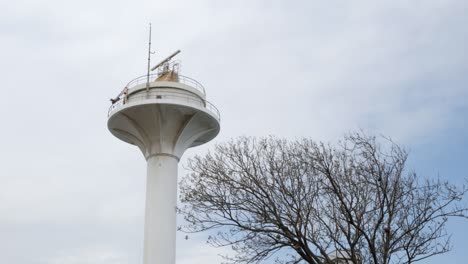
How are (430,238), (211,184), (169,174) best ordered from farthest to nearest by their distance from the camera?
(169,174) < (211,184) < (430,238)

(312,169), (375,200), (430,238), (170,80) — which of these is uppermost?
(170,80)

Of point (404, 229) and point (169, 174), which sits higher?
point (169, 174)

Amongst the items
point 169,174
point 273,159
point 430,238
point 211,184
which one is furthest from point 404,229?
point 169,174

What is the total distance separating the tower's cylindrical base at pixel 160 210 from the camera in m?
29.3

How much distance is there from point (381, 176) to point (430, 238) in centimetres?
208

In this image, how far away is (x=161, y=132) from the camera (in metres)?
30.7

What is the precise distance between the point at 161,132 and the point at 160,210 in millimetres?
3966

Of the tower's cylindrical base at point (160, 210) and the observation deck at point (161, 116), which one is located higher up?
the observation deck at point (161, 116)

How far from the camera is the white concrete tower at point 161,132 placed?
97.2 ft

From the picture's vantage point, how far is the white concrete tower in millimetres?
29625

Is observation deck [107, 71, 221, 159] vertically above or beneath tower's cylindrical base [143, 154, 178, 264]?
above

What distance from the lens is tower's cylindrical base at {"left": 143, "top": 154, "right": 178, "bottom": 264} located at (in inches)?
1154

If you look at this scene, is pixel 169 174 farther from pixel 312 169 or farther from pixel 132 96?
pixel 312 169

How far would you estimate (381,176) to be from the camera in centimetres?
1631
